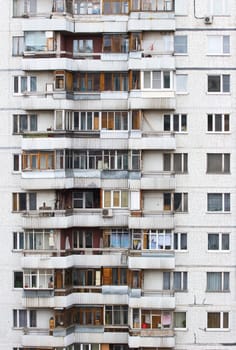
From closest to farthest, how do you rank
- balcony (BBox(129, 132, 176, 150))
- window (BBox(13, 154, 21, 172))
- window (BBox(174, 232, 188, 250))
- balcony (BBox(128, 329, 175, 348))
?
balcony (BBox(129, 132, 176, 150)) → balcony (BBox(128, 329, 175, 348)) → window (BBox(174, 232, 188, 250)) → window (BBox(13, 154, 21, 172))

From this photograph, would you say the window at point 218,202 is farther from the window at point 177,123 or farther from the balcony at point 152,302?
the balcony at point 152,302

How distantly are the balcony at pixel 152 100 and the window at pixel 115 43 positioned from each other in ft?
7.14

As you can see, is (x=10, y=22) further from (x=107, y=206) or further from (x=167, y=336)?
(x=167, y=336)

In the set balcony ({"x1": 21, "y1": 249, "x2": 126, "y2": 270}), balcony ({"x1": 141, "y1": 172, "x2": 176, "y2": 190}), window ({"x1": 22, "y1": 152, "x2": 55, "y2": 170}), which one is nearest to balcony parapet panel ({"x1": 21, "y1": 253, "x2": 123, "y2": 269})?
balcony ({"x1": 21, "y1": 249, "x2": 126, "y2": 270})

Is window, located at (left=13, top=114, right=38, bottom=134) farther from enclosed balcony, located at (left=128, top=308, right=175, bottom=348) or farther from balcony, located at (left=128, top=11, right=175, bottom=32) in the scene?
enclosed balcony, located at (left=128, top=308, right=175, bottom=348)

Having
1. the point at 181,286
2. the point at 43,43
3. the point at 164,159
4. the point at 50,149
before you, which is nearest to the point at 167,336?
the point at 181,286

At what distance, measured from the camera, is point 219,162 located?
1077 inches

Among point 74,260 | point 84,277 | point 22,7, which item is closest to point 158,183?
point 74,260

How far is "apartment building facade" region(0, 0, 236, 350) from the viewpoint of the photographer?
26984 mm

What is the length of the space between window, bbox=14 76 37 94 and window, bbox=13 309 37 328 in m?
9.78

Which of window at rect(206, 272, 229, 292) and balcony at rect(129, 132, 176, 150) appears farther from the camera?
window at rect(206, 272, 229, 292)

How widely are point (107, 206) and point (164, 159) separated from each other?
3.26 m

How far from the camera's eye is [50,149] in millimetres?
27031

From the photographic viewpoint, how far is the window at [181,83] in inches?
1074
